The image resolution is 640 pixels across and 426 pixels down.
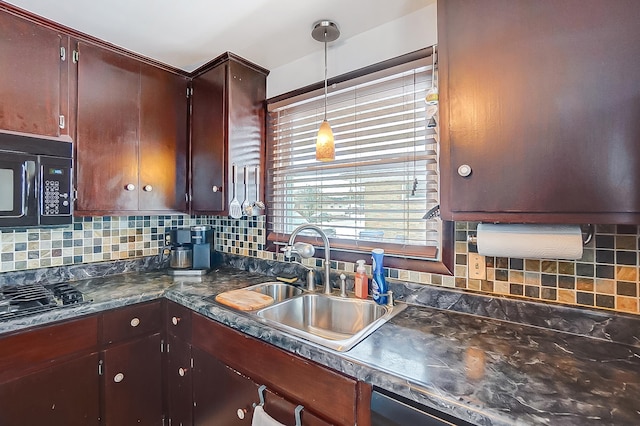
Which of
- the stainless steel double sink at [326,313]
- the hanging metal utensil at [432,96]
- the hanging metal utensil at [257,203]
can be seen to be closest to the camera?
the hanging metal utensil at [432,96]

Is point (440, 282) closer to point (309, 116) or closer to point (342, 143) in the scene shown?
point (342, 143)

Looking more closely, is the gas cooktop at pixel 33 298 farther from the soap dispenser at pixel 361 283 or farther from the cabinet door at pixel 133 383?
the soap dispenser at pixel 361 283

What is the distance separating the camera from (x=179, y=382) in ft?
5.09

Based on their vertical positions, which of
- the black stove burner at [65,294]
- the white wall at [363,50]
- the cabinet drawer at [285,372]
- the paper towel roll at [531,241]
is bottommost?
the cabinet drawer at [285,372]

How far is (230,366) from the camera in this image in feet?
4.20

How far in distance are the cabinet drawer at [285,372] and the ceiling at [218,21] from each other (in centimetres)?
141

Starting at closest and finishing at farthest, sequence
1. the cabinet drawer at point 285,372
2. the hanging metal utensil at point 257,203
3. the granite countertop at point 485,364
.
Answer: the granite countertop at point 485,364 → the cabinet drawer at point 285,372 → the hanging metal utensil at point 257,203

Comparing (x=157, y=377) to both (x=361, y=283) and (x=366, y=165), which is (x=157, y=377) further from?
(x=366, y=165)

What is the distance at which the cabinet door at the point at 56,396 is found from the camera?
120 cm

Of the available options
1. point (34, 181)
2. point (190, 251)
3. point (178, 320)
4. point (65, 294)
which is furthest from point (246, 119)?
point (65, 294)

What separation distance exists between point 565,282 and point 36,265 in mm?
2557

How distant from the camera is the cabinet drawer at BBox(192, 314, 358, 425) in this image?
918 millimetres

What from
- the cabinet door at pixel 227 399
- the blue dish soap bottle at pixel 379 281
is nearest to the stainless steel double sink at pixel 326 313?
the blue dish soap bottle at pixel 379 281

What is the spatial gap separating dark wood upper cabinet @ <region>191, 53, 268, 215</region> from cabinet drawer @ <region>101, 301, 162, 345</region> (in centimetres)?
65
